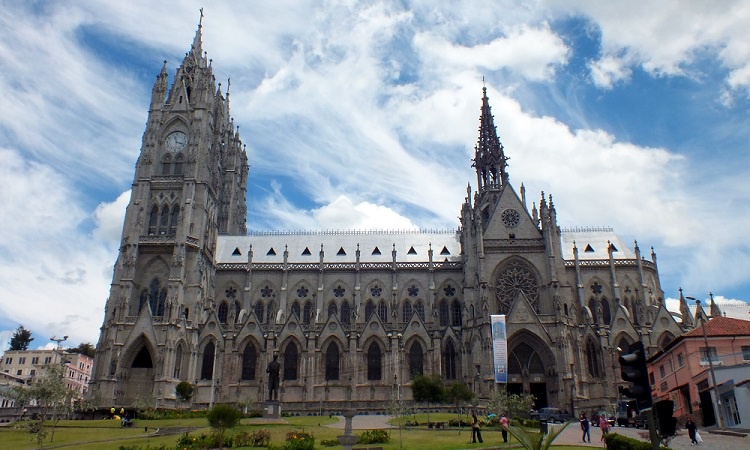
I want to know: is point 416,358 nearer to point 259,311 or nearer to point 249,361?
point 249,361

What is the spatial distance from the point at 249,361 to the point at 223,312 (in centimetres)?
820

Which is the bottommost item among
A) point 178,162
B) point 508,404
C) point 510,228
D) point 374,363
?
point 508,404

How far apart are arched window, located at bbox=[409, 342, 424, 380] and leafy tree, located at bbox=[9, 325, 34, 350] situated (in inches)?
3232

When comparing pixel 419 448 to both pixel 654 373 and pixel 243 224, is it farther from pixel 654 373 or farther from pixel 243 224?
pixel 243 224

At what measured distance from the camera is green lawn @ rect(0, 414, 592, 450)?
88.4 feet

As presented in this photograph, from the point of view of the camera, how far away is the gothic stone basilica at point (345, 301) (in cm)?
5494

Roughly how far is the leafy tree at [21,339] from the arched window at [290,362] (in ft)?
234

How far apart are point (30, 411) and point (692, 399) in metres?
56.9

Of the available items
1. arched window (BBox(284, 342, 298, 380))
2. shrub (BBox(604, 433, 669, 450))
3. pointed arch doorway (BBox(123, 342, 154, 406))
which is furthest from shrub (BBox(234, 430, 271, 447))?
arched window (BBox(284, 342, 298, 380))

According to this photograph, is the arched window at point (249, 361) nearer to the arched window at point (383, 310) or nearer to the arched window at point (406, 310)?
the arched window at point (383, 310)

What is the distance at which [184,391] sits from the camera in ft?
167

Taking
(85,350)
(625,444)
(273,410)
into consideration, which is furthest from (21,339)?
(625,444)

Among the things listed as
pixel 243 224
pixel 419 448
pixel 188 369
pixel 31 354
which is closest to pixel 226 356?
pixel 188 369

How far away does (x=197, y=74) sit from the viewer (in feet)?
231
